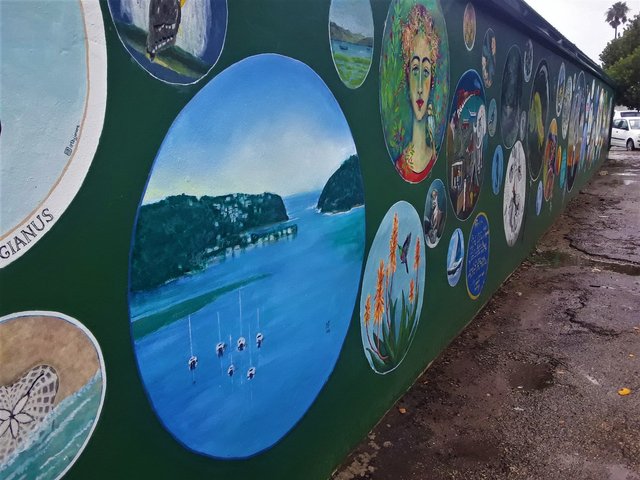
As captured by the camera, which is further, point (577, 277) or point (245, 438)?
point (577, 277)

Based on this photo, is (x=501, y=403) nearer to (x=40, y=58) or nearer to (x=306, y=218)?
(x=306, y=218)

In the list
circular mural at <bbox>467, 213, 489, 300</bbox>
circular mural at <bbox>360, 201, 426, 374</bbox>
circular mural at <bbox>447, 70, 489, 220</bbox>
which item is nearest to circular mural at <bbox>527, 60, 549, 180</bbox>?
circular mural at <bbox>467, 213, 489, 300</bbox>

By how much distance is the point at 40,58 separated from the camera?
119 centimetres

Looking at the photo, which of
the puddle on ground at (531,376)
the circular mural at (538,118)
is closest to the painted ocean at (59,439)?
the puddle on ground at (531,376)

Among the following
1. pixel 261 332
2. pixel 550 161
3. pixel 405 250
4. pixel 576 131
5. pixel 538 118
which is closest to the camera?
pixel 261 332

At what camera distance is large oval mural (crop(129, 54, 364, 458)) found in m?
1.61

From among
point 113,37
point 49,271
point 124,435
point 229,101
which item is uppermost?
point 113,37

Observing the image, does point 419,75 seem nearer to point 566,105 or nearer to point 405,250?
point 405,250

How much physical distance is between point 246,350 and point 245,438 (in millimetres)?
373

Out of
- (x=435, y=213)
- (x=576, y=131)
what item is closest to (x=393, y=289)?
(x=435, y=213)

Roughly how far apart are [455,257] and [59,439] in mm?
3410

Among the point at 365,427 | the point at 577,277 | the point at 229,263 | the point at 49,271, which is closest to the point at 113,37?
the point at 49,271

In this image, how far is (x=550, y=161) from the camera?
7758 mm

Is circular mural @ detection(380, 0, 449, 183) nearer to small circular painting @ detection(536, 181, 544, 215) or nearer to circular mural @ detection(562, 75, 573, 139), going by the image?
small circular painting @ detection(536, 181, 544, 215)
